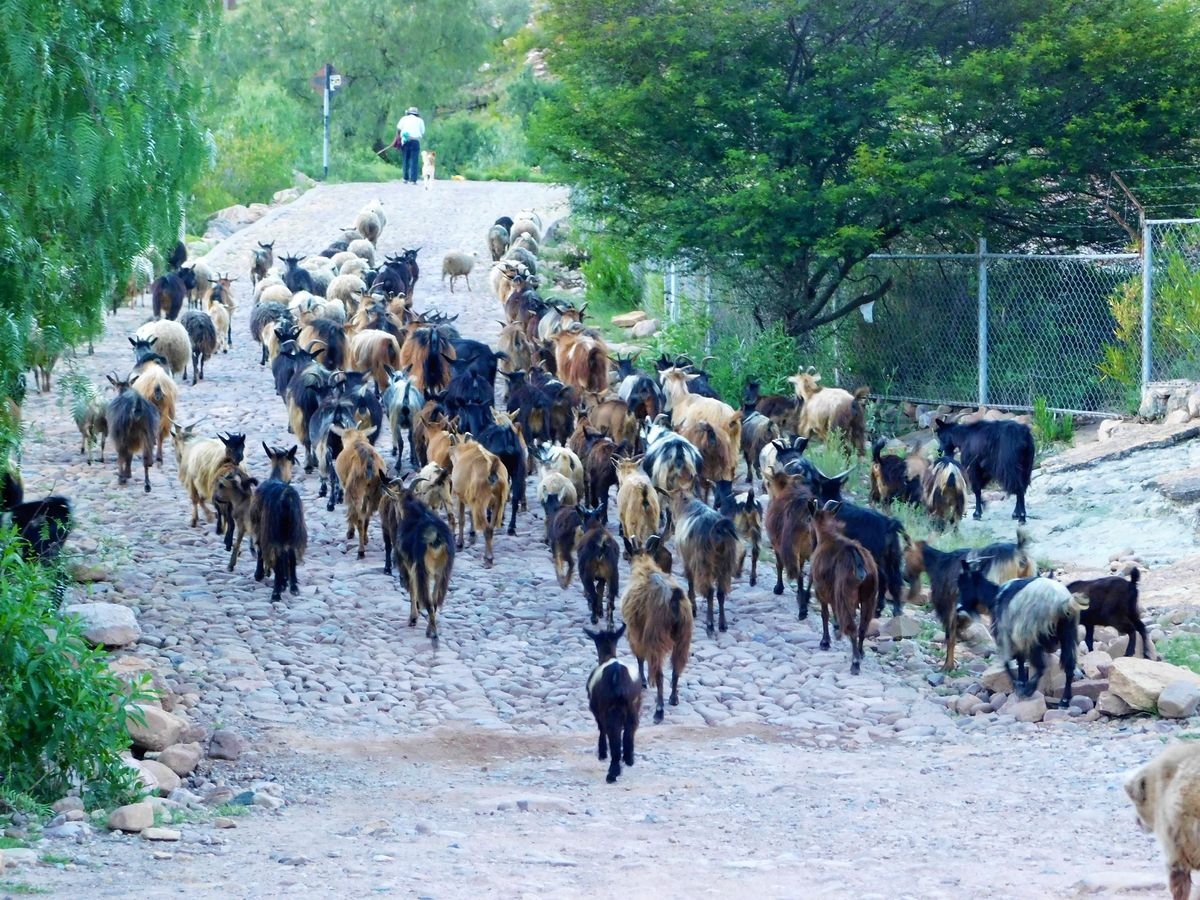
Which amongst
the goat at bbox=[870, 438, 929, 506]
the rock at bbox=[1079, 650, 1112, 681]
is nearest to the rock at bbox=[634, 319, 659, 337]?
the goat at bbox=[870, 438, 929, 506]

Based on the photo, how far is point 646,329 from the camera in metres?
23.5

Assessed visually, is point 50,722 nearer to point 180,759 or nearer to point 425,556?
point 180,759

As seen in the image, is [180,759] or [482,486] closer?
[180,759]

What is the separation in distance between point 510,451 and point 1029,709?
543 cm

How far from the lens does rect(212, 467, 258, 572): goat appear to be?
1165 centimetres

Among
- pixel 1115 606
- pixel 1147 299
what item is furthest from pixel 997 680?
pixel 1147 299

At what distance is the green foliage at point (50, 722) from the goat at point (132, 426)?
258 inches

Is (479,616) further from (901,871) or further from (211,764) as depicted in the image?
(901,871)

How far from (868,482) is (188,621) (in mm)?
7500

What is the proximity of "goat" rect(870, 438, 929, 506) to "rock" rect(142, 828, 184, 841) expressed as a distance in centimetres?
838

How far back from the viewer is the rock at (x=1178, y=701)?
8.54 m

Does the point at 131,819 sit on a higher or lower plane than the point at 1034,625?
lower

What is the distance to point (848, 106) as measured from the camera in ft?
59.8

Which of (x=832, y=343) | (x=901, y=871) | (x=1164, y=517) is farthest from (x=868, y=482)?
(x=901, y=871)
